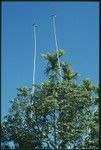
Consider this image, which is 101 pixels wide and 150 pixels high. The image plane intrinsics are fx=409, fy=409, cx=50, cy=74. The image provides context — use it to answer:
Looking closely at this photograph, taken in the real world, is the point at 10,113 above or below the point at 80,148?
above

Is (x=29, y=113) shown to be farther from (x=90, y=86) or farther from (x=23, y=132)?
(x=90, y=86)

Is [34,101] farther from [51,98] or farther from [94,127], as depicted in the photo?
[94,127]

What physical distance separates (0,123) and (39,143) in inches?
74.1

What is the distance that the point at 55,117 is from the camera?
598 inches

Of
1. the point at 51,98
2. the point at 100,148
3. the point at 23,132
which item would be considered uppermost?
the point at 51,98

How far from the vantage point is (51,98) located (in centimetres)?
1542

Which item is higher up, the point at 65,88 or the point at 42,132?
the point at 65,88

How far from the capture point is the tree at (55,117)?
14789mm

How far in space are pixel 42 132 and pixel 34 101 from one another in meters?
1.49

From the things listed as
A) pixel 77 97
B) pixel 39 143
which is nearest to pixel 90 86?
pixel 77 97

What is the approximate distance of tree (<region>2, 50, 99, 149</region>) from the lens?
14789mm

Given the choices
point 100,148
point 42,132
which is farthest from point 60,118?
point 100,148

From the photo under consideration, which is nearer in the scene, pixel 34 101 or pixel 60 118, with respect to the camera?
pixel 60 118

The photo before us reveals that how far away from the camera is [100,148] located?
14352 mm
